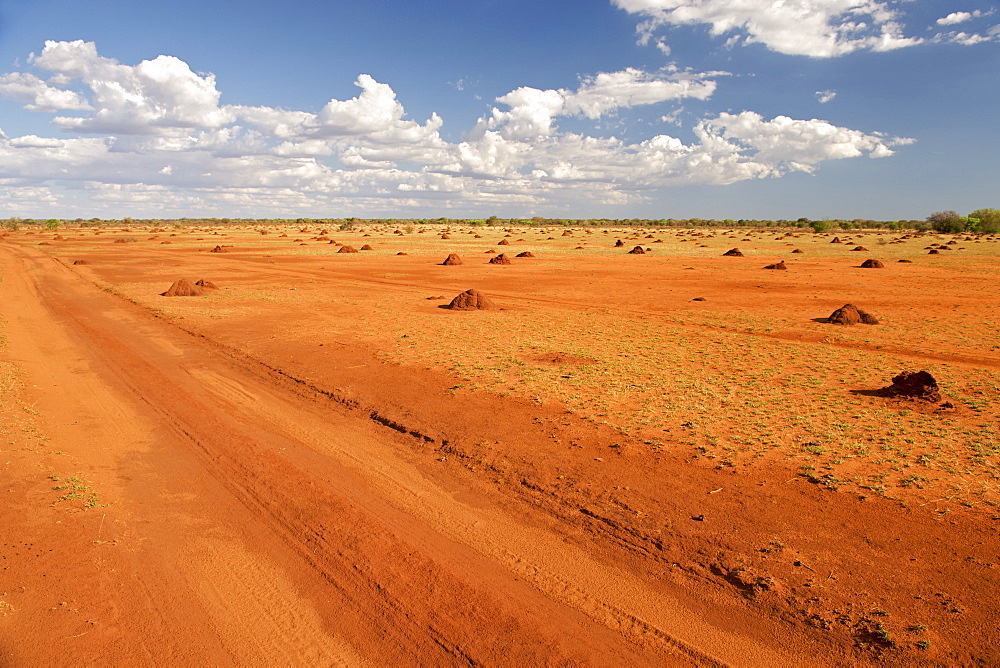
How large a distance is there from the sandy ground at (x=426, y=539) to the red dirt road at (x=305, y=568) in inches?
1.0

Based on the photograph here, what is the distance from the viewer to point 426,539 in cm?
582

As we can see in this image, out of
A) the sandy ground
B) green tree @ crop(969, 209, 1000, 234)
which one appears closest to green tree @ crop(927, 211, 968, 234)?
green tree @ crop(969, 209, 1000, 234)

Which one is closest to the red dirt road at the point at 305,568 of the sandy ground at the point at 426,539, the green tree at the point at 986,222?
the sandy ground at the point at 426,539

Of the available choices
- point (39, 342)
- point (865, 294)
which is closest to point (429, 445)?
point (39, 342)

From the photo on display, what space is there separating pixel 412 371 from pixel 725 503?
7169 millimetres

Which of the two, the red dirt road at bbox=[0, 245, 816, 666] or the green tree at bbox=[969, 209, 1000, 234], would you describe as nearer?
the red dirt road at bbox=[0, 245, 816, 666]

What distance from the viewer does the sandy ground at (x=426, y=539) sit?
440 centimetres

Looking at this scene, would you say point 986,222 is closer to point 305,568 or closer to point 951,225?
point 951,225

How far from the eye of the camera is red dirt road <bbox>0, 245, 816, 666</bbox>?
171 inches

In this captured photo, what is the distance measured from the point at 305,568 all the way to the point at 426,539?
3.74 feet

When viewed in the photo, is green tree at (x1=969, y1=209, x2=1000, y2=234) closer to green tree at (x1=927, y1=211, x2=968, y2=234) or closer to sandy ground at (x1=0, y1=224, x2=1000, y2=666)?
green tree at (x1=927, y1=211, x2=968, y2=234)

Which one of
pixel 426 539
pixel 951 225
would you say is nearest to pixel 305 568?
pixel 426 539

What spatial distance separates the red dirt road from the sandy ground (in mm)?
24

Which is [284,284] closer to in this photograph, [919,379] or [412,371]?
[412,371]
